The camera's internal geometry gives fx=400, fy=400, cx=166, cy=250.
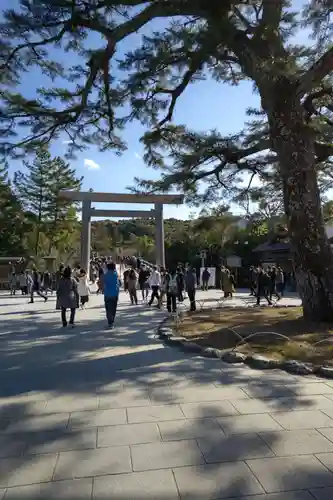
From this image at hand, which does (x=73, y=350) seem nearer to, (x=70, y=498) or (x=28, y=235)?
(x=70, y=498)

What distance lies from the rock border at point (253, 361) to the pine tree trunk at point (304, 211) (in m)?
2.57

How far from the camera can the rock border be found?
460 cm

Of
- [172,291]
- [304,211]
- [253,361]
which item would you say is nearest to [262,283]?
[172,291]

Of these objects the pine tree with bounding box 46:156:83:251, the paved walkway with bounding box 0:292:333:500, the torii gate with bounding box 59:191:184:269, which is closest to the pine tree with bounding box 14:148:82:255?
the pine tree with bounding box 46:156:83:251

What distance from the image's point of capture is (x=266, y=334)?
672cm

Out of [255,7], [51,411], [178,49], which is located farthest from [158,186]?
[51,411]

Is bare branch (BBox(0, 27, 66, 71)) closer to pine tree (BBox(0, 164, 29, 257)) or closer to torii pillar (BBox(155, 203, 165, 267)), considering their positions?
torii pillar (BBox(155, 203, 165, 267))

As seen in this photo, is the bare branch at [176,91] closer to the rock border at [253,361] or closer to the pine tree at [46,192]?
the rock border at [253,361]

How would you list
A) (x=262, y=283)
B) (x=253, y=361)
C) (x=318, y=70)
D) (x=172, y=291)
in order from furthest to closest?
(x=262, y=283)
(x=172, y=291)
(x=318, y=70)
(x=253, y=361)

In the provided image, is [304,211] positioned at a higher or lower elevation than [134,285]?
higher

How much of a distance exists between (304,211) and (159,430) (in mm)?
5484

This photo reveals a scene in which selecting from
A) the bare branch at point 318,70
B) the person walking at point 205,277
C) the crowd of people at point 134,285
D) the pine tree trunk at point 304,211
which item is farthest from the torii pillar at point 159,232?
the bare branch at point 318,70

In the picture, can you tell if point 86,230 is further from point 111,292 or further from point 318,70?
point 318,70

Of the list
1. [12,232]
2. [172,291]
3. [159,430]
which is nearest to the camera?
[159,430]
